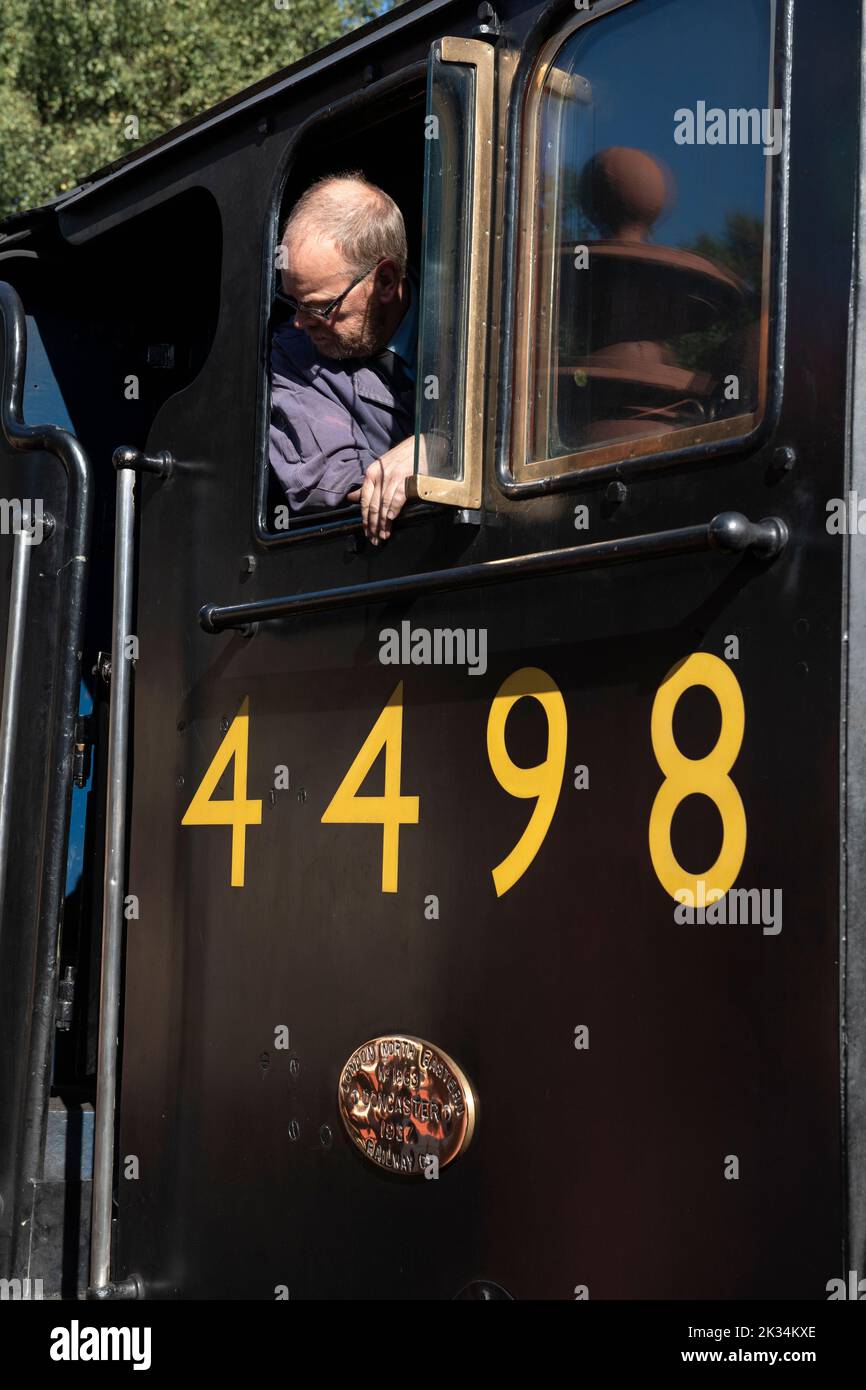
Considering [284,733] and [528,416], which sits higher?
[528,416]

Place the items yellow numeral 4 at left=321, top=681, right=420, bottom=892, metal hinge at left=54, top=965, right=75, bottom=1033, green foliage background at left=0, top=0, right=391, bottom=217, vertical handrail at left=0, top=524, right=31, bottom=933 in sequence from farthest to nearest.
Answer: green foliage background at left=0, top=0, right=391, bottom=217 → metal hinge at left=54, top=965, right=75, bottom=1033 → vertical handrail at left=0, top=524, right=31, bottom=933 → yellow numeral 4 at left=321, top=681, right=420, bottom=892

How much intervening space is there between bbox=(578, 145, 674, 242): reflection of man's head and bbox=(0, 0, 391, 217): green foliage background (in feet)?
33.5

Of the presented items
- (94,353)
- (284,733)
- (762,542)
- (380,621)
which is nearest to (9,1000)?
(284,733)

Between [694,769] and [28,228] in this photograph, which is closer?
[694,769]

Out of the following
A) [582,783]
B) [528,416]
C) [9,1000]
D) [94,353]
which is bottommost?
[9,1000]

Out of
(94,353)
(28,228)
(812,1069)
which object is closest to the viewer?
(812,1069)

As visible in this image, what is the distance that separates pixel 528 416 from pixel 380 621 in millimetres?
401

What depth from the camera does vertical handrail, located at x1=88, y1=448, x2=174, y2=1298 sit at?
2.67 m

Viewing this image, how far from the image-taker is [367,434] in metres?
2.58

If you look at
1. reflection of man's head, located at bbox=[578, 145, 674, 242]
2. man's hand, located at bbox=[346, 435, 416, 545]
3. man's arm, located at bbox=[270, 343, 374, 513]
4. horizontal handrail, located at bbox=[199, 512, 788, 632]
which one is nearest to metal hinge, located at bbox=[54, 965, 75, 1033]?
horizontal handrail, located at bbox=[199, 512, 788, 632]

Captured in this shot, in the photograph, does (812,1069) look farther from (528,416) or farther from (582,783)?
(528,416)

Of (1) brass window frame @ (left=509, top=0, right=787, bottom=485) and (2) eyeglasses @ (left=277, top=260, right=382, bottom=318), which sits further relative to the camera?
(2) eyeglasses @ (left=277, top=260, right=382, bottom=318)

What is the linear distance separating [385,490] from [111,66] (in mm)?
10651

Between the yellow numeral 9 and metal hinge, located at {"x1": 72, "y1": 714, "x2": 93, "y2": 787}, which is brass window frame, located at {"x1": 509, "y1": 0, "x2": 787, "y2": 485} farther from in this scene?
metal hinge, located at {"x1": 72, "y1": 714, "x2": 93, "y2": 787}
